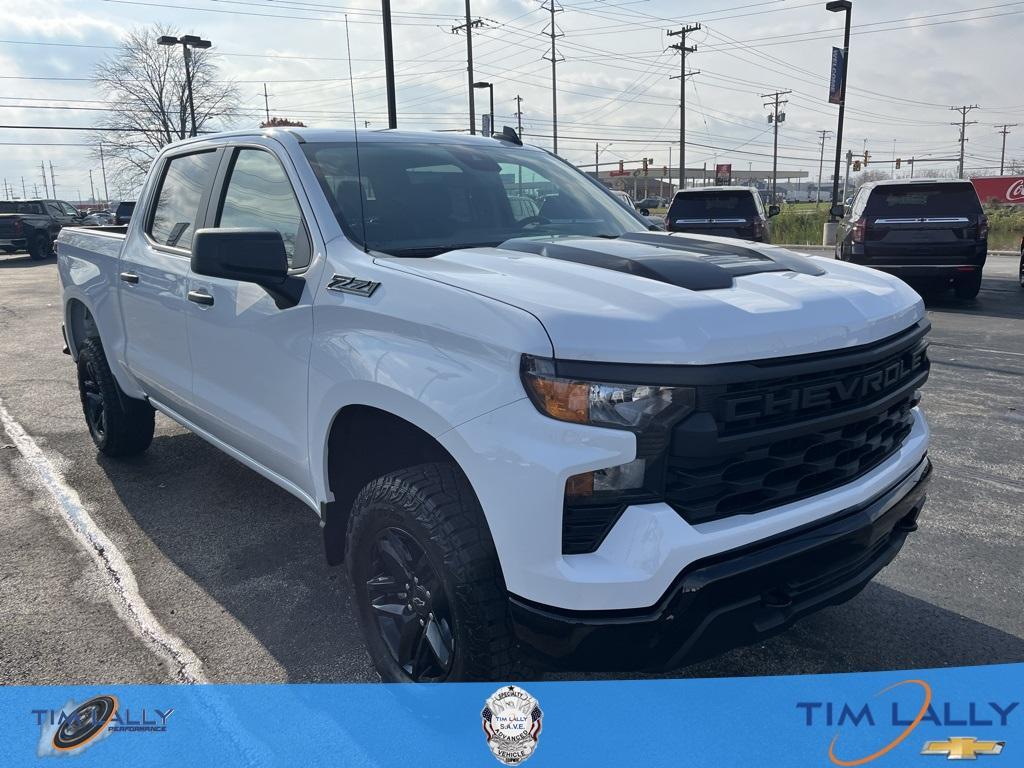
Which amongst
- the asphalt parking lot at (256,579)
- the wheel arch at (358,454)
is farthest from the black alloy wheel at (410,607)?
the asphalt parking lot at (256,579)

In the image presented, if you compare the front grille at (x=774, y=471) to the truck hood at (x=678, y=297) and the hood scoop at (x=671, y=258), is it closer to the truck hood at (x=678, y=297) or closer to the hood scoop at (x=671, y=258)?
the truck hood at (x=678, y=297)

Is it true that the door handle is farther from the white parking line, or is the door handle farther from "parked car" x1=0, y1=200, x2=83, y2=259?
"parked car" x1=0, y1=200, x2=83, y2=259

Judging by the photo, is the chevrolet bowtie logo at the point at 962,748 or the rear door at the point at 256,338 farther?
the rear door at the point at 256,338

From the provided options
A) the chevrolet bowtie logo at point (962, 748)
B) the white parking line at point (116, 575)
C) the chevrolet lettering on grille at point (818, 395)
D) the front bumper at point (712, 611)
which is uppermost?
the chevrolet lettering on grille at point (818, 395)

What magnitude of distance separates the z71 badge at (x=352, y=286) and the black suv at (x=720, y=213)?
446 inches

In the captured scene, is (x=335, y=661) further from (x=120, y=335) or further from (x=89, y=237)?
(x=89, y=237)

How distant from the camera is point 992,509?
162 inches

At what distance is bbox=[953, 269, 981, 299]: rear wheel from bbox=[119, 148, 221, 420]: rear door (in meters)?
10.7

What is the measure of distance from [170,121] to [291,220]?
47.4 metres

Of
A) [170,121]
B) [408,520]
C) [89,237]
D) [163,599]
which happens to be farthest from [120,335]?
[170,121]

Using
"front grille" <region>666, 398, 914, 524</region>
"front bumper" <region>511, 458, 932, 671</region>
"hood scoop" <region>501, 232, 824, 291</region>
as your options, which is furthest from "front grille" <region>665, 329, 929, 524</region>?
"hood scoop" <region>501, 232, 824, 291</region>

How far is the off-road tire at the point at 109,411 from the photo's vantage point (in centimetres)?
480

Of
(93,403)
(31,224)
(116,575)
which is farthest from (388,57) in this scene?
(31,224)

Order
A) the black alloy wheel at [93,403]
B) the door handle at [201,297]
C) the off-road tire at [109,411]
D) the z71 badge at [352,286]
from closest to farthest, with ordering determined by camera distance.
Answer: the z71 badge at [352,286] < the door handle at [201,297] < the off-road tire at [109,411] < the black alloy wheel at [93,403]
